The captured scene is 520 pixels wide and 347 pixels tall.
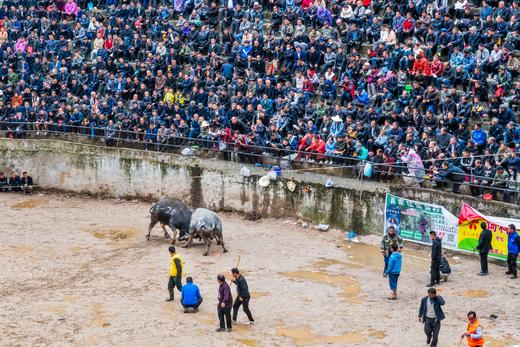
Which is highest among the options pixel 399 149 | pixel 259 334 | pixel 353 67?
pixel 353 67

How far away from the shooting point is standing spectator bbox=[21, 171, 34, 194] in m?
38.8

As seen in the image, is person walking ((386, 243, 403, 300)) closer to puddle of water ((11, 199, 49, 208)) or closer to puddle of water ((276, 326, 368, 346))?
puddle of water ((276, 326, 368, 346))

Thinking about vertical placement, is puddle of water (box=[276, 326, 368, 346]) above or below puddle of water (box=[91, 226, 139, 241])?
below

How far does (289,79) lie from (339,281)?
11.2 meters

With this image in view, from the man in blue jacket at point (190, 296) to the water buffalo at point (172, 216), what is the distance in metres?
6.83

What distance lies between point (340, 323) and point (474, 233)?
664 cm

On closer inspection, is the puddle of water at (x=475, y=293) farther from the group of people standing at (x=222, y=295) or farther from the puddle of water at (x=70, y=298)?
the puddle of water at (x=70, y=298)

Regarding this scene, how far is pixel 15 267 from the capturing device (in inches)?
1172

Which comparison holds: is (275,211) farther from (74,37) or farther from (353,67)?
(74,37)

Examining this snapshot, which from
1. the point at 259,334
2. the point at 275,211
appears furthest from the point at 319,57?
the point at 259,334

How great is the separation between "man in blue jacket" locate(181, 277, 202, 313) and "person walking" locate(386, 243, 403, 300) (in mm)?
4889

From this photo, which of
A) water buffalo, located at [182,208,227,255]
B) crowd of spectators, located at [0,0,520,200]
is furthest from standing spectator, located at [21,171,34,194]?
water buffalo, located at [182,208,227,255]

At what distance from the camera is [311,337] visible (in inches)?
949

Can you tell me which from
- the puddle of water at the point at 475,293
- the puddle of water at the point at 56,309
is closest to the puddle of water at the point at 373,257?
the puddle of water at the point at 475,293
